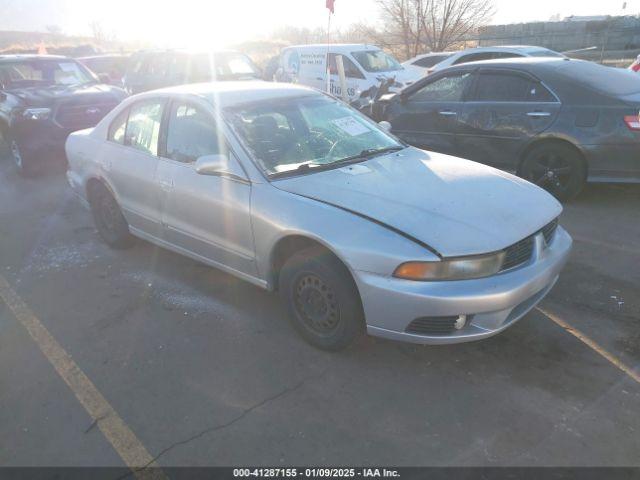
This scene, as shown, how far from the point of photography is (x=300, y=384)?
2.91 meters

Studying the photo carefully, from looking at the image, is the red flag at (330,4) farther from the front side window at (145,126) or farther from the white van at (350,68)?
the front side window at (145,126)

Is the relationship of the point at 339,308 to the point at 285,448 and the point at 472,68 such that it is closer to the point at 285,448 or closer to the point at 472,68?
the point at 285,448

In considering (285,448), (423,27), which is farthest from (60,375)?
(423,27)

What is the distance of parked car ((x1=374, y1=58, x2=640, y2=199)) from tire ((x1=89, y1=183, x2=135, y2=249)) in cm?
390

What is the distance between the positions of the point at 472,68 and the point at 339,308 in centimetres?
441

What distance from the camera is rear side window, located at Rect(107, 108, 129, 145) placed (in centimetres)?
452

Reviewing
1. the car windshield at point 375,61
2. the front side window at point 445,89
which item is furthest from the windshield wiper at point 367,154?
the car windshield at point 375,61

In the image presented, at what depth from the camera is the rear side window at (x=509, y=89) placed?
5.54 metres

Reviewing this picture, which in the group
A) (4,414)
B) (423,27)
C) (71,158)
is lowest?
(4,414)

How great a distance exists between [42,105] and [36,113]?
19cm

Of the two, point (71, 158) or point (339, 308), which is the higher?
point (71, 158)

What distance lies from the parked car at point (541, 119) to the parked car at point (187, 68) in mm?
5753

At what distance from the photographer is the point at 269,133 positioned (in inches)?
142

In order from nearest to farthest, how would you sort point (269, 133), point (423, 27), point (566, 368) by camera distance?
1. point (566, 368)
2. point (269, 133)
3. point (423, 27)
